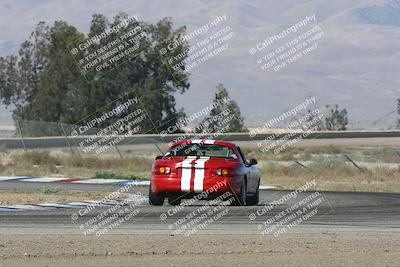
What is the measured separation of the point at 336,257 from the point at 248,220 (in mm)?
4924

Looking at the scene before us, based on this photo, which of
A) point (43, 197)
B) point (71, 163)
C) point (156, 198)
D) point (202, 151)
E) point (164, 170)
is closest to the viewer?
point (164, 170)

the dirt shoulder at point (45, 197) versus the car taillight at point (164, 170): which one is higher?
the car taillight at point (164, 170)

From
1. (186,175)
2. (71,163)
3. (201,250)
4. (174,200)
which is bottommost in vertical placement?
(71,163)

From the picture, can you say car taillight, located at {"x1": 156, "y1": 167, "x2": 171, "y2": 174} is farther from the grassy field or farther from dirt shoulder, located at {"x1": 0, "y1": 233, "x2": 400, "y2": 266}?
the grassy field

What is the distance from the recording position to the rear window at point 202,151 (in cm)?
1931

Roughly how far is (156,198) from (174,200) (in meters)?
0.62

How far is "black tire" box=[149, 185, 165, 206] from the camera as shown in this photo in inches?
746

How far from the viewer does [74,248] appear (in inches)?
463

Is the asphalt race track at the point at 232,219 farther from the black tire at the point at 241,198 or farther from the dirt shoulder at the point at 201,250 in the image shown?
the dirt shoulder at the point at 201,250

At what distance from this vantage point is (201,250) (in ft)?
38.6

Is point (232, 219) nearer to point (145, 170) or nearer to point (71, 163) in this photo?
point (145, 170)

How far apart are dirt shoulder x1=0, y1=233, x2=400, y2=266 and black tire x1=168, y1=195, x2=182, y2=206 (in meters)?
5.36

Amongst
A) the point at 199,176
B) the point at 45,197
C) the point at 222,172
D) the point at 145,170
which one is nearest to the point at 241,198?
the point at 222,172

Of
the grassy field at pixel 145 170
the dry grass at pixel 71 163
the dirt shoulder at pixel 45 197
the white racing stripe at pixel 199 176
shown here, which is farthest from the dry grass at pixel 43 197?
the dry grass at pixel 71 163
